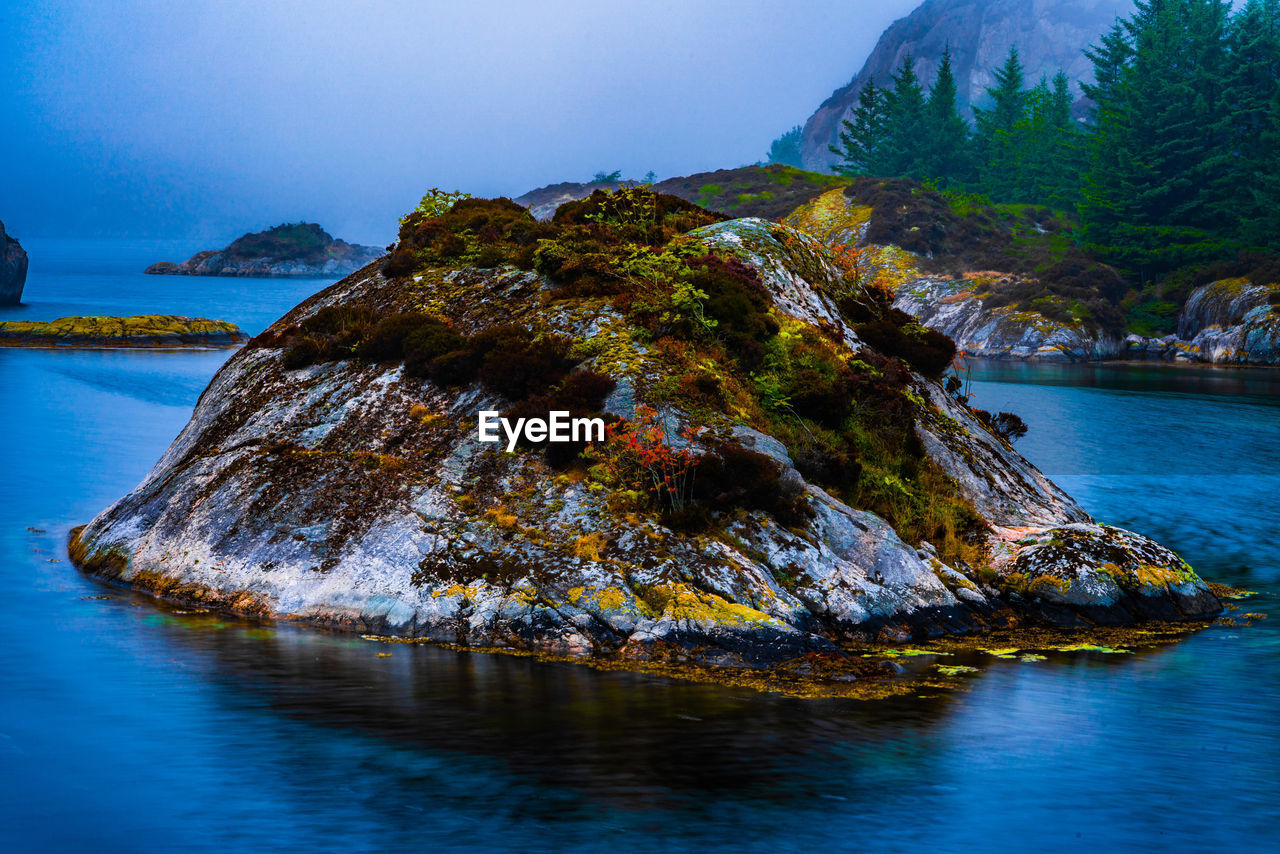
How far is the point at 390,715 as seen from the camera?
444 inches

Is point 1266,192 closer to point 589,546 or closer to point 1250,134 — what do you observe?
point 1250,134

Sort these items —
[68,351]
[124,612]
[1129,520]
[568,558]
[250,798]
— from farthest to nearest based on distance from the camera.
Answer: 1. [68,351]
2. [1129,520]
3. [124,612]
4. [568,558]
5. [250,798]

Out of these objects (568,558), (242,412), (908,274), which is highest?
(908,274)

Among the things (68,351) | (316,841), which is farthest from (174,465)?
(68,351)

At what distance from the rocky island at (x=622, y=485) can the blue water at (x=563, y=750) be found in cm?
115

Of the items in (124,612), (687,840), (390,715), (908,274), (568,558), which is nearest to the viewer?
(687,840)

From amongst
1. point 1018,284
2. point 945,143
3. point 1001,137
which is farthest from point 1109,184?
point 945,143

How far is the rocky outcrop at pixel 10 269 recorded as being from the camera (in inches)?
3964

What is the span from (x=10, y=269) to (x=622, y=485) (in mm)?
111472

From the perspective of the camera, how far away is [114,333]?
73.1m

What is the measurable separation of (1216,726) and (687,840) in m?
7.13

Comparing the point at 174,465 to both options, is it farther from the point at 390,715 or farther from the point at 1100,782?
the point at 1100,782

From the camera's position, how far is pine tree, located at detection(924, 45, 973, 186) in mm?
128625

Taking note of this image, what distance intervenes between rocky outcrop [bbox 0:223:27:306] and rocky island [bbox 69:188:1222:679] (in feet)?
328
